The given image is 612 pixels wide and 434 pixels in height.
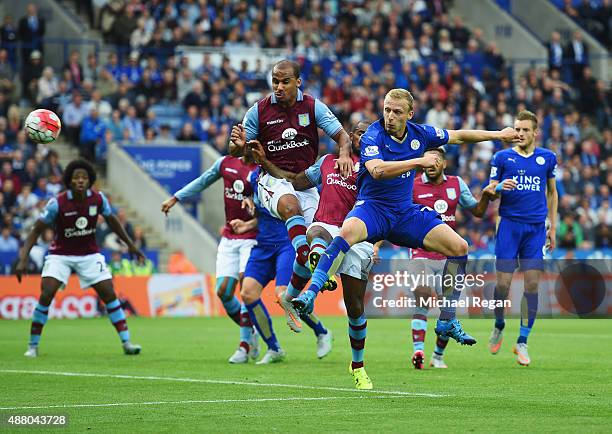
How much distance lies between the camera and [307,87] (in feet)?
109

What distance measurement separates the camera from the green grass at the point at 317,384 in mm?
9526

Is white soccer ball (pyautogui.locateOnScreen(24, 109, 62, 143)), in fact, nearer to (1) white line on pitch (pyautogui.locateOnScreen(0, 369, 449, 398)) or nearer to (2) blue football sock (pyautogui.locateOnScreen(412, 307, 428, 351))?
(1) white line on pitch (pyautogui.locateOnScreen(0, 369, 449, 398))

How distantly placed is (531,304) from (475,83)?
21913 millimetres

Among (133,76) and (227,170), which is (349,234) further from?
(133,76)

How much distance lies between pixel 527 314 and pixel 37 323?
254 inches

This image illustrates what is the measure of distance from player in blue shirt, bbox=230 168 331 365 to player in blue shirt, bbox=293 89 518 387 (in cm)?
358

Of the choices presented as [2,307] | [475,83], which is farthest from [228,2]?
[2,307]

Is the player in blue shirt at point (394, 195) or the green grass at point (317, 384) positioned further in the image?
the player in blue shirt at point (394, 195)

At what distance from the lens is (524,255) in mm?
15547

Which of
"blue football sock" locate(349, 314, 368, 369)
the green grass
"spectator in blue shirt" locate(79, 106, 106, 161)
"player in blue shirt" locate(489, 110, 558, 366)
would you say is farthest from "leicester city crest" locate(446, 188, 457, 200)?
"spectator in blue shirt" locate(79, 106, 106, 161)

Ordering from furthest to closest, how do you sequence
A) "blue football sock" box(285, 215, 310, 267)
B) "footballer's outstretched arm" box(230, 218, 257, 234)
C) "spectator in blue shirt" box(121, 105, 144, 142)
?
"spectator in blue shirt" box(121, 105, 144, 142), "footballer's outstretched arm" box(230, 218, 257, 234), "blue football sock" box(285, 215, 310, 267)

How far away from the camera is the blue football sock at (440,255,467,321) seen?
1228 centimetres

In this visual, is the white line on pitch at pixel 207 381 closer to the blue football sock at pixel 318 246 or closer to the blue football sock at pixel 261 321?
the blue football sock at pixel 318 246

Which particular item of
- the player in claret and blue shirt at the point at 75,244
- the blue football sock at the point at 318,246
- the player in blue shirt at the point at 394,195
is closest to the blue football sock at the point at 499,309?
the player in blue shirt at the point at 394,195
